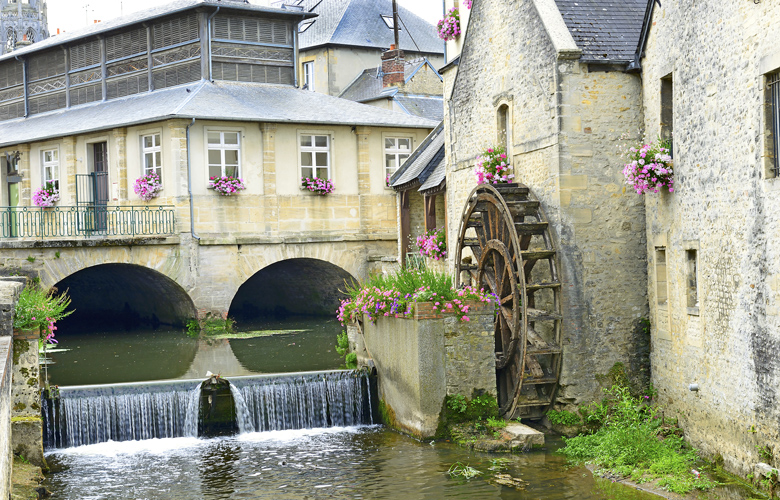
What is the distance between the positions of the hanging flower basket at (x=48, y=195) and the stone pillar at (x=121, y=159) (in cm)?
262

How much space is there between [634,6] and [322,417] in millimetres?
6560

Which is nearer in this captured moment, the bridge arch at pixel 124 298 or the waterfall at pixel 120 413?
the waterfall at pixel 120 413

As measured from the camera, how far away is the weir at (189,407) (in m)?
11.7

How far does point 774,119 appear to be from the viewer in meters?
8.35

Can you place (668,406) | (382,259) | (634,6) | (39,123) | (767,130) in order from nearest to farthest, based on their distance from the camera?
(767,130)
(668,406)
(634,6)
(382,259)
(39,123)

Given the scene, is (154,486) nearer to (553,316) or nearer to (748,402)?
(553,316)

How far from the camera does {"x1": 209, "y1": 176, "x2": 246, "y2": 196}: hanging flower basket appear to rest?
2180 centimetres

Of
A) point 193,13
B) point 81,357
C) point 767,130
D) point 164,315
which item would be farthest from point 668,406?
point 193,13

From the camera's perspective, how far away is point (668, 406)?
10828mm

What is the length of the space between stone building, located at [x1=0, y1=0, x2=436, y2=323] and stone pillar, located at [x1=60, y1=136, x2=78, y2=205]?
0.13 ft

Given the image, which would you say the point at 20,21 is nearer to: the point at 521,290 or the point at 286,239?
the point at 286,239

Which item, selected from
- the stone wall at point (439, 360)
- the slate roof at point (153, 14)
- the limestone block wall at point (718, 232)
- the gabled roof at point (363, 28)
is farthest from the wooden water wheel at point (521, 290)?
the gabled roof at point (363, 28)

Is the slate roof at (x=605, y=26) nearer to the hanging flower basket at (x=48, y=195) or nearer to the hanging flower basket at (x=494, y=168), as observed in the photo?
the hanging flower basket at (x=494, y=168)

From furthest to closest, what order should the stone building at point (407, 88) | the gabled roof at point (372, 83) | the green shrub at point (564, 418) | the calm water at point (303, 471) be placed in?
the gabled roof at point (372, 83), the stone building at point (407, 88), the green shrub at point (564, 418), the calm water at point (303, 471)
